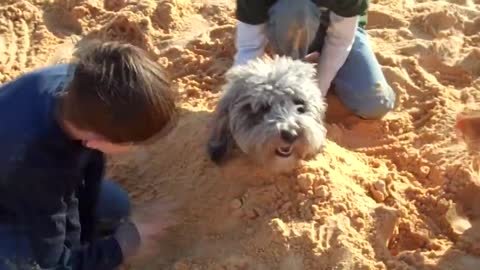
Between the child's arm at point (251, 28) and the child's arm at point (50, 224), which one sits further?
the child's arm at point (251, 28)

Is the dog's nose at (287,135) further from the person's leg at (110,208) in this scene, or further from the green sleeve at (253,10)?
the green sleeve at (253,10)

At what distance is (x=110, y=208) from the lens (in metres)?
3.06

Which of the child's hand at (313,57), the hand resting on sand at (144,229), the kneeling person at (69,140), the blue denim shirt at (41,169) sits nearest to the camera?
the kneeling person at (69,140)

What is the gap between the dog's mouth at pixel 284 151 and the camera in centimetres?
282

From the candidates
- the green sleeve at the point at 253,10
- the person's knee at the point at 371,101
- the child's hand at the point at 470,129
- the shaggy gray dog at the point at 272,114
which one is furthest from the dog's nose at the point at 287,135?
the person's knee at the point at 371,101

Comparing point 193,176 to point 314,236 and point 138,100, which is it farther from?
point 138,100

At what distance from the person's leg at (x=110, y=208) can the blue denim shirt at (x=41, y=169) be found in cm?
33

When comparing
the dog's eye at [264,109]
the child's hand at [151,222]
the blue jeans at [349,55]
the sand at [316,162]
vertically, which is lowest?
the child's hand at [151,222]

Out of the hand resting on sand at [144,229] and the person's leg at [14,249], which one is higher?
the person's leg at [14,249]

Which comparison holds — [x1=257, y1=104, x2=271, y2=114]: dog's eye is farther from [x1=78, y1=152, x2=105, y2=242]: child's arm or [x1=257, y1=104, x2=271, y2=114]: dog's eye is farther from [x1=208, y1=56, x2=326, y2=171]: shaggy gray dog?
[x1=78, y1=152, x2=105, y2=242]: child's arm

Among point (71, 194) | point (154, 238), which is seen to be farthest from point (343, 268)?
point (71, 194)

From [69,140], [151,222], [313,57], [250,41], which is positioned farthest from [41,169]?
[313,57]

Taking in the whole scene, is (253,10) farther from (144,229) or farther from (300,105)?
(144,229)

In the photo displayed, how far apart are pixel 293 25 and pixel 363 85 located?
0.47 meters
